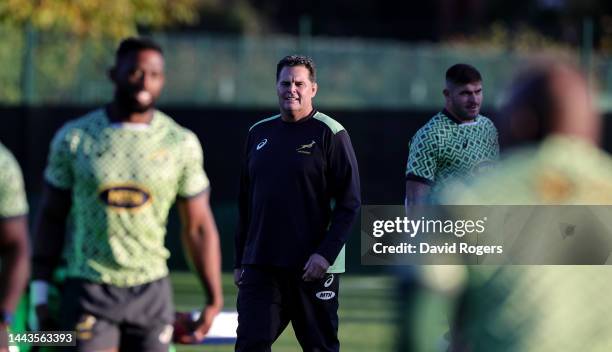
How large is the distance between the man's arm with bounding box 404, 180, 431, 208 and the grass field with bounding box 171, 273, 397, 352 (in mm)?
1202

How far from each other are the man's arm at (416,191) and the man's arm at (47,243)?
246 centimetres

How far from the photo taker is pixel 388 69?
69.7 ft

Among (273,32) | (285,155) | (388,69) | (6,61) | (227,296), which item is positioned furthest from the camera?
(273,32)

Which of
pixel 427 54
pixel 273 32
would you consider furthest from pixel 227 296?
pixel 273 32

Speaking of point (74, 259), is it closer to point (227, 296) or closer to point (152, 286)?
point (152, 286)

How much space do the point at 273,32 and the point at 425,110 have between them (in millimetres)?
31508

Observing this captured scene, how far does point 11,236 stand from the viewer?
539 cm

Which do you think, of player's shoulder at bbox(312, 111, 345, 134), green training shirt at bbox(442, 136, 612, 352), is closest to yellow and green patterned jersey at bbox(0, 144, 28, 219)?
green training shirt at bbox(442, 136, 612, 352)

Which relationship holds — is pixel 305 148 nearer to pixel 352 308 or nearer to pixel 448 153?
pixel 448 153

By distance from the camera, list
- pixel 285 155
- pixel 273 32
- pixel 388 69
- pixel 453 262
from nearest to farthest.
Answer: pixel 453 262
pixel 285 155
pixel 388 69
pixel 273 32

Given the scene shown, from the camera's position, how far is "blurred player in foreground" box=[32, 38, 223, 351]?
5996 mm

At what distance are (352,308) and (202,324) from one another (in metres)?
6.94

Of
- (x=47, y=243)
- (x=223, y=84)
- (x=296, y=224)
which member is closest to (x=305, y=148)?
(x=296, y=224)

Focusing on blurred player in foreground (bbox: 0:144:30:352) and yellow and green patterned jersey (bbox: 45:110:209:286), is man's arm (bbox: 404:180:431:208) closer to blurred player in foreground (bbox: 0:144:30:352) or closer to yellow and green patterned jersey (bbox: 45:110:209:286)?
yellow and green patterned jersey (bbox: 45:110:209:286)
